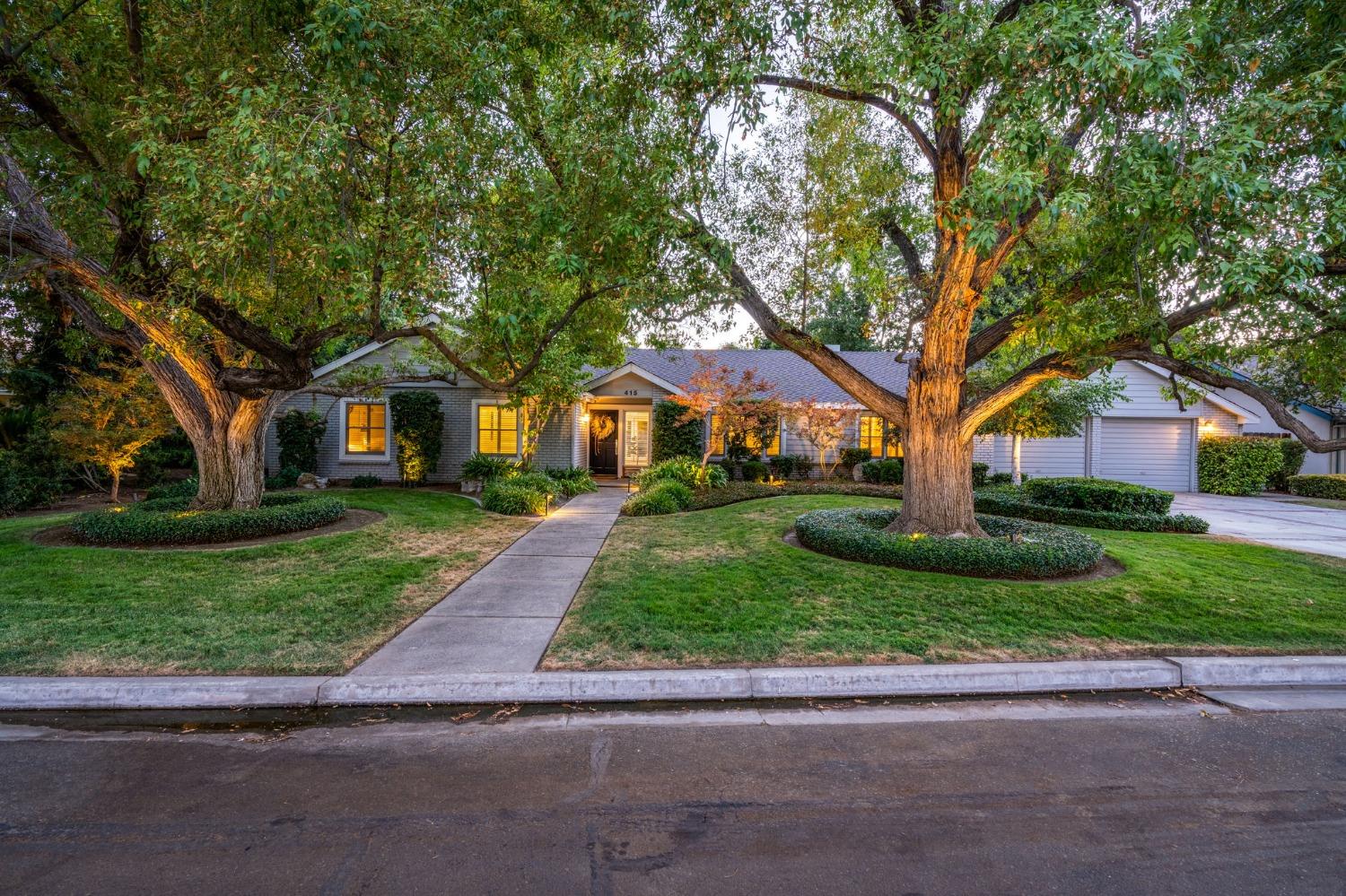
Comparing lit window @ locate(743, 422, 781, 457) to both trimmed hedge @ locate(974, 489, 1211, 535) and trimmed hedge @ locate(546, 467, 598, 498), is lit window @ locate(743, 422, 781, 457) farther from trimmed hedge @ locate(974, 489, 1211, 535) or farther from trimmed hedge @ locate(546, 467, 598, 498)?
trimmed hedge @ locate(974, 489, 1211, 535)

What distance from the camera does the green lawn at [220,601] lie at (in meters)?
4.71

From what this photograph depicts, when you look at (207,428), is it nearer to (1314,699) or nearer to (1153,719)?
(1153,719)

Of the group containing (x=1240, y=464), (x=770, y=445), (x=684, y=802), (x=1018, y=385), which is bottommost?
(x=684, y=802)

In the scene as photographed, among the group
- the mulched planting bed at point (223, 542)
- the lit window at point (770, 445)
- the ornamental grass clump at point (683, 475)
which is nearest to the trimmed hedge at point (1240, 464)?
the lit window at point (770, 445)

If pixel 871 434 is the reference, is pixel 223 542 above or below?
below

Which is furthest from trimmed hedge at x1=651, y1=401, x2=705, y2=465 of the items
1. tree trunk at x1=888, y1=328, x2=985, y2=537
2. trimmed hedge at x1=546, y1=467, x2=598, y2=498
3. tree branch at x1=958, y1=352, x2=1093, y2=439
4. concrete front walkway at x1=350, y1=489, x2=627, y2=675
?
tree branch at x1=958, y1=352, x2=1093, y2=439

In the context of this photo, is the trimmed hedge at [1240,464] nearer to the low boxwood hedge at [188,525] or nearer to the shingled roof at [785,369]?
the shingled roof at [785,369]

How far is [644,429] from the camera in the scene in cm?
1945

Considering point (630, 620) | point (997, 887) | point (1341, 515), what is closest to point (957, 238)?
point (630, 620)

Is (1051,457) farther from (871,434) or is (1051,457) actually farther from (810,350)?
(810,350)

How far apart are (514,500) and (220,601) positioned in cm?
622

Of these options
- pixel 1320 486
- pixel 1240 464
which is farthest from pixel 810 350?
pixel 1320 486

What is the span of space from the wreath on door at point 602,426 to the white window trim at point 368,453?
19.4 ft

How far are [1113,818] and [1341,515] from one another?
52.7 feet
